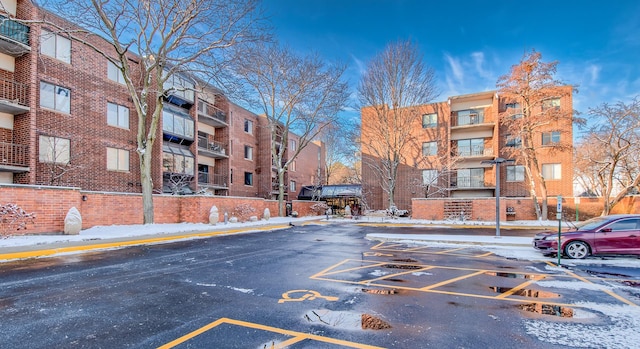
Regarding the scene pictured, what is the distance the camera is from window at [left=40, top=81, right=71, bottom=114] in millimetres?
17919

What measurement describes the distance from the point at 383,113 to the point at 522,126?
11.0m

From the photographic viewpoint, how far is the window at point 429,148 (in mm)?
32469

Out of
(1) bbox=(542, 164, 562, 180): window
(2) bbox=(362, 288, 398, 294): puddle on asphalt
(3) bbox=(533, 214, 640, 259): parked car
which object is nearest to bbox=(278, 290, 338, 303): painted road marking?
(2) bbox=(362, 288, 398, 294): puddle on asphalt

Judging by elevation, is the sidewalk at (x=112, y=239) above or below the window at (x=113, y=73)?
below

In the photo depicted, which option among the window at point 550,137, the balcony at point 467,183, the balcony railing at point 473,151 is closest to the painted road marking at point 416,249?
the balcony at point 467,183

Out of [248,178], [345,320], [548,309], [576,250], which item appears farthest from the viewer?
[248,178]

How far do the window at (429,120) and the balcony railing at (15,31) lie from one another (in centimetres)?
3089

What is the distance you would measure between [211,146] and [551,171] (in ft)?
105

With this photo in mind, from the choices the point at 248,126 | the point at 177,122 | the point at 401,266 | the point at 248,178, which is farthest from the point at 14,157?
the point at 248,126

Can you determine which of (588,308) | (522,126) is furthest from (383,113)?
(588,308)

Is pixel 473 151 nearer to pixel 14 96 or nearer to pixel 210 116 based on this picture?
pixel 210 116

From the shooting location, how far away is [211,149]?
3150 centimetres

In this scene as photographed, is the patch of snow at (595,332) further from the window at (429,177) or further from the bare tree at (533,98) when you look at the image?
the window at (429,177)

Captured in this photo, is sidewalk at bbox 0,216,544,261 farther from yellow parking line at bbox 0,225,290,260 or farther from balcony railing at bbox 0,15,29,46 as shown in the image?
balcony railing at bbox 0,15,29,46
